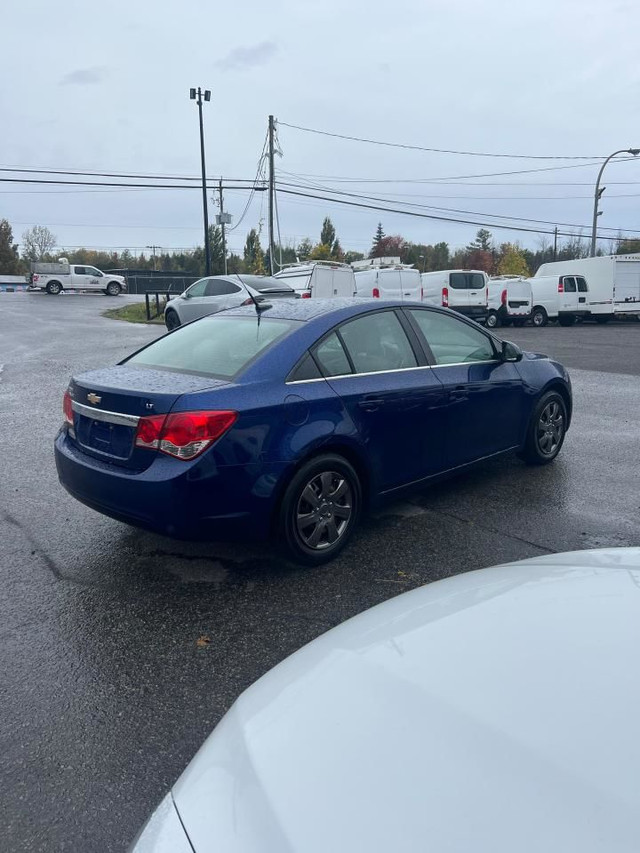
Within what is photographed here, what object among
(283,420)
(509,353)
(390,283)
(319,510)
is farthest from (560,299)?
(283,420)

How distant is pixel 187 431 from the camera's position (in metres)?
3.66

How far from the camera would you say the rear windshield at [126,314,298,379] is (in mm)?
4238

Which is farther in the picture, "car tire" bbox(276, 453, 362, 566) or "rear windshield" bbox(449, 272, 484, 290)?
"rear windshield" bbox(449, 272, 484, 290)

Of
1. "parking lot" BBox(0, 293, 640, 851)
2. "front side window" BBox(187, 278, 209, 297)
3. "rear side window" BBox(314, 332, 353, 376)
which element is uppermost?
"front side window" BBox(187, 278, 209, 297)

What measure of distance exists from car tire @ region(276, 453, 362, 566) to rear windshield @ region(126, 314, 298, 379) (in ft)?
2.48

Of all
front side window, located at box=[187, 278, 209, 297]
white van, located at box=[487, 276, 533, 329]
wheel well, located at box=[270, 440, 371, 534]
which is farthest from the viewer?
white van, located at box=[487, 276, 533, 329]

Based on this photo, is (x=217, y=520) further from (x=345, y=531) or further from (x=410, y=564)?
(x=410, y=564)

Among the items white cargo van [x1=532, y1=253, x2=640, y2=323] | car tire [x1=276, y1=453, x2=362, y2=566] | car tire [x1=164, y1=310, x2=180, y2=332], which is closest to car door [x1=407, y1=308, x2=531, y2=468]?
car tire [x1=276, y1=453, x2=362, y2=566]

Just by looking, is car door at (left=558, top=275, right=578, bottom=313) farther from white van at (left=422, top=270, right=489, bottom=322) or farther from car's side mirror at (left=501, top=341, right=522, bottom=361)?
car's side mirror at (left=501, top=341, right=522, bottom=361)

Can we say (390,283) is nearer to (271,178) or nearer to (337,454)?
(271,178)

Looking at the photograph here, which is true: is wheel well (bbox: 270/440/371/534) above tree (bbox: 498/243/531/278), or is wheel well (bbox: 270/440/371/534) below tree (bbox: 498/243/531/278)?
below

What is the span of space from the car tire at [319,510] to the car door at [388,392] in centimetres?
26

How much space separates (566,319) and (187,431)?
27.6 meters

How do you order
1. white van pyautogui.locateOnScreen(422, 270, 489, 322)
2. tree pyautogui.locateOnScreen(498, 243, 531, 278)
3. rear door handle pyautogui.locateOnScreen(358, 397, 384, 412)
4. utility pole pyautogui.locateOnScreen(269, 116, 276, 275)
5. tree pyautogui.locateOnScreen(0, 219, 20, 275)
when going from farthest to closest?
1. tree pyautogui.locateOnScreen(498, 243, 531, 278)
2. tree pyautogui.locateOnScreen(0, 219, 20, 275)
3. utility pole pyautogui.locateOnScreen(269, 116, 276, 275)
4. white van pyautogui.locateOnScreen(422, 270, 489, 322)
5. rear door handle pyautogui.locateOnScreen(358, 397, 384, 412)
